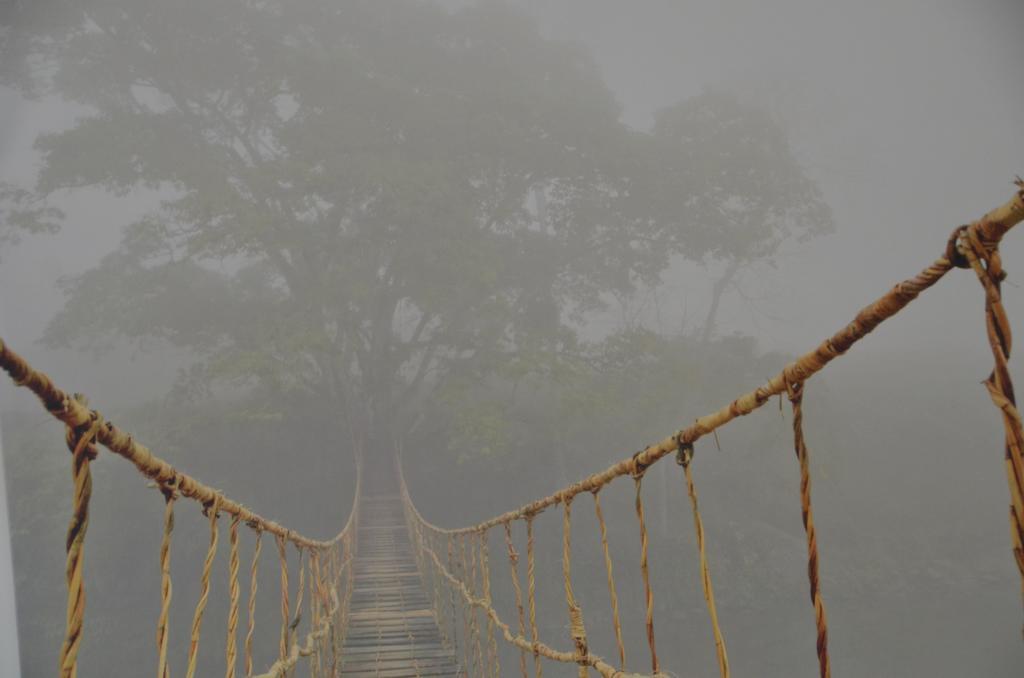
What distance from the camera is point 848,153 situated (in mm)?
21031

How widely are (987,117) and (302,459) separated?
155ft

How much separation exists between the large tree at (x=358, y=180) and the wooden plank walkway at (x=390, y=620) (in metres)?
3.02

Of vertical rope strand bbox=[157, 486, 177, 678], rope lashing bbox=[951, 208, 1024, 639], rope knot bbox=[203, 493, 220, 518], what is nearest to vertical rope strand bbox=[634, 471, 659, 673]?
rope lashing bbox=[951, 208, 1024, 639]

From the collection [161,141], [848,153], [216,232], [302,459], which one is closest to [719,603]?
[302,459]

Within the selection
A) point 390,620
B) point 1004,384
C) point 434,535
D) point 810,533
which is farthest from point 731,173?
point 1004,384

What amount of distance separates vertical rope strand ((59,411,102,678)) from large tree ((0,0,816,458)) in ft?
24.5

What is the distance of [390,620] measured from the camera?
4219 mm

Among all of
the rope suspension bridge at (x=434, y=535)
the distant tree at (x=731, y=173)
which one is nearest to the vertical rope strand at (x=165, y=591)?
the rope suspension bridge at (x=434, y=535)

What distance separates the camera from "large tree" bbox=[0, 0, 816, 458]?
8930 millimetres

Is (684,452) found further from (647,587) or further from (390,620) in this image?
(390,620)

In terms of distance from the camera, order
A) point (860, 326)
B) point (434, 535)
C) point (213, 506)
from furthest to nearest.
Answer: point (434, 535) → point (213, 506) → point (860, 326)

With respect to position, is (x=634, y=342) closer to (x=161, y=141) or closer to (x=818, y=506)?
(x=818, y=506)

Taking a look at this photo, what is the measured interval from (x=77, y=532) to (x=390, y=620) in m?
3.95

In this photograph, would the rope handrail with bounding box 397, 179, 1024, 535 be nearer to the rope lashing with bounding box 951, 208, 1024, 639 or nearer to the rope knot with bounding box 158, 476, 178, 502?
the rope lashing with bounding box 951, 208, 1024, 639
